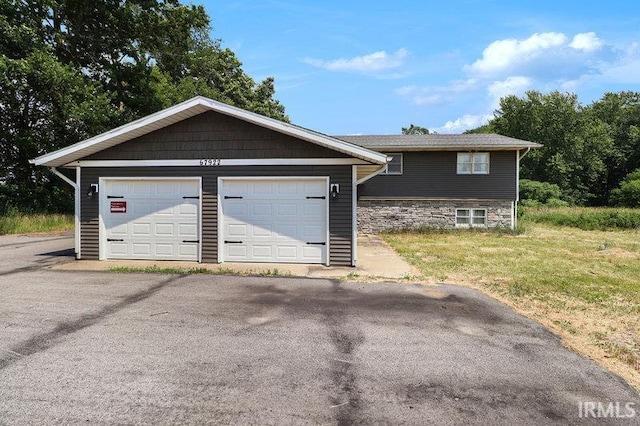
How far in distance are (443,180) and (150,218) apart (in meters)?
12.9

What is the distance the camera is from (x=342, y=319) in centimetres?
553

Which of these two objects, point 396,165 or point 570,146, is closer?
point 396,165

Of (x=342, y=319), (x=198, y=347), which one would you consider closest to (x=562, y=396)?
(x=342, y=319)

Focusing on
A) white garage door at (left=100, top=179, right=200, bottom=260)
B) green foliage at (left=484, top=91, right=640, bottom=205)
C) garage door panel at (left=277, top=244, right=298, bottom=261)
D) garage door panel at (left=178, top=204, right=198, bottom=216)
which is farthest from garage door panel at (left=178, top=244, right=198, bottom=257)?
green foliage at (left=484, top=91, right=640, bottom=205)

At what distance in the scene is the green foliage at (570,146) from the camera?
37.4 metres

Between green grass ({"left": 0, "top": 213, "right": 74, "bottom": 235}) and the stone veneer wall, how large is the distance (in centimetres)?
1368

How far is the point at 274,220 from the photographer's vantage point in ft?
31.6

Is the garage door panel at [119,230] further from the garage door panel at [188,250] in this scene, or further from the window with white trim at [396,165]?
the window with white trim at [396,165]

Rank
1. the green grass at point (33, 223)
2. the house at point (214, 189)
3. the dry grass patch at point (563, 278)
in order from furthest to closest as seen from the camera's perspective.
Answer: the green grass at point (33, 223) → the house at point (214, 189) → the dry grass patch at point (563, 278)

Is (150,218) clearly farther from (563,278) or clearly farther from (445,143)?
(445,143)

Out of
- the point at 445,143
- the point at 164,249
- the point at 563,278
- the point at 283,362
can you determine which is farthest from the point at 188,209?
the point at 445,143

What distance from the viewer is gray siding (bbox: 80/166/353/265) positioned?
30.7ft

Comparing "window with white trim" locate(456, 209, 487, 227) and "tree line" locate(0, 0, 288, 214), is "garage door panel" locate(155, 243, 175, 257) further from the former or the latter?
"window with white trim" locate(456, 209, 487, 227)

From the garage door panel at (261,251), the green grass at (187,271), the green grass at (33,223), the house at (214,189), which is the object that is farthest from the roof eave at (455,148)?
the green grass at (33,223)
